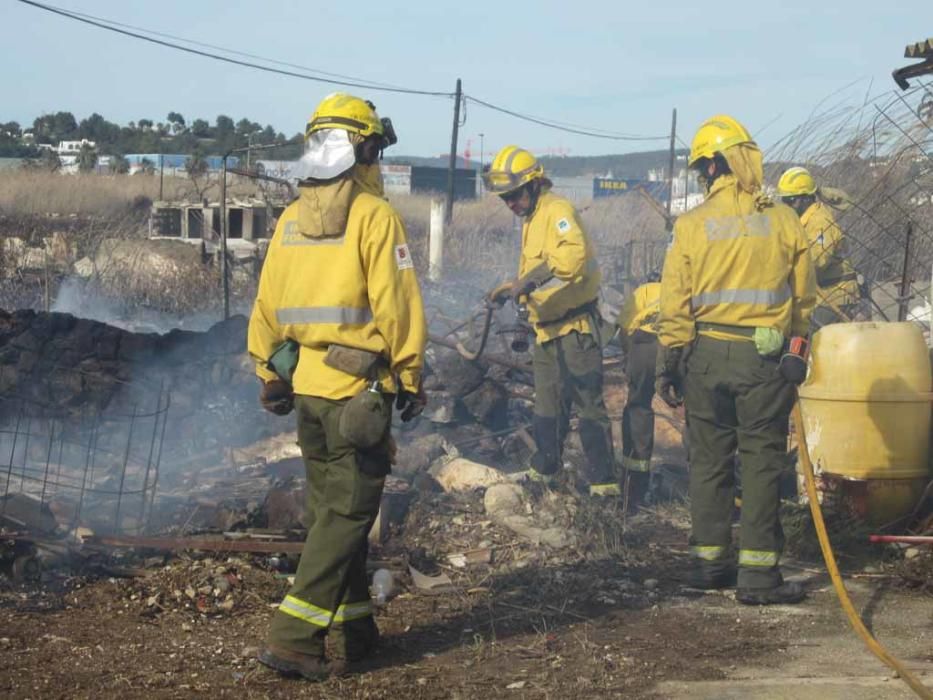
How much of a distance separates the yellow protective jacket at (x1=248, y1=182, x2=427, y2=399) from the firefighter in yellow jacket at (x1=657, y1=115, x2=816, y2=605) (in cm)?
187

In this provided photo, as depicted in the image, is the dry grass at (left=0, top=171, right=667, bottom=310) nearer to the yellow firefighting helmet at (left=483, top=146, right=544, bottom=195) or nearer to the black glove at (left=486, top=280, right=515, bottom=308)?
the black glove at (left=486, top=280, right=515, bottom=308)

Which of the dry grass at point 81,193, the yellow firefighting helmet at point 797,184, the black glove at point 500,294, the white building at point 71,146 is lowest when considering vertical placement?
the black glove at point 500,294

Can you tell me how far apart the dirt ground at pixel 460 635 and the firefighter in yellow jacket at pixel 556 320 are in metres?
1.51

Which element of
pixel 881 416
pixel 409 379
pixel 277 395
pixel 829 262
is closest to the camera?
pixel 409 379

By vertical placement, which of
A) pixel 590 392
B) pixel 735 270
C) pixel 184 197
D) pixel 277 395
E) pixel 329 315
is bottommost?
pixel 590 392

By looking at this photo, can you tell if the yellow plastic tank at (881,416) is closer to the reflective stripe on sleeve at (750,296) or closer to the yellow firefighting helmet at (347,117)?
the reflective stripe on sleeve at (750,296)

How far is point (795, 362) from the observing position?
17.7 feet

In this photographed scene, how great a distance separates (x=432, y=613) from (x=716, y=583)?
148 cm

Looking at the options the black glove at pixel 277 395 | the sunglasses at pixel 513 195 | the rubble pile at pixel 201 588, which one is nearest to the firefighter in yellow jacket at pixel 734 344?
the sunglasses at pixel 513 195

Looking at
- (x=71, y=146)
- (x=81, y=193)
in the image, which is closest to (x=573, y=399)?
(x=81, y=193)

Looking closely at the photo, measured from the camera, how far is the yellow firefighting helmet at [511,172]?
7598 millimetres

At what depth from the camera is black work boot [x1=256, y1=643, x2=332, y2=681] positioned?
4.31 meters

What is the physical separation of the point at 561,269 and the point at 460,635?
308cm

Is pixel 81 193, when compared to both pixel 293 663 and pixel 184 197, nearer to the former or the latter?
pixel 184 197
